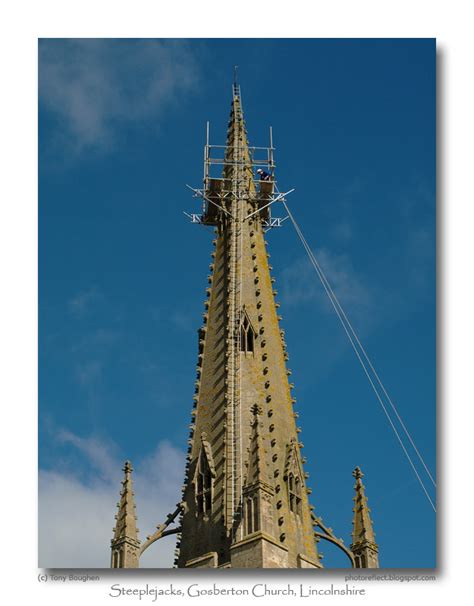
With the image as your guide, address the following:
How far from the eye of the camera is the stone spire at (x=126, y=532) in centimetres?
4384

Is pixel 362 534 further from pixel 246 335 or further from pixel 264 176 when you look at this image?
pixel 264 176

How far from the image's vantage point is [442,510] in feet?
→ 95.0

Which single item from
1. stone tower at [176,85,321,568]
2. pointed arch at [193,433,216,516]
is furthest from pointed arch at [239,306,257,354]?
pointed arch at [193,433,216,516]

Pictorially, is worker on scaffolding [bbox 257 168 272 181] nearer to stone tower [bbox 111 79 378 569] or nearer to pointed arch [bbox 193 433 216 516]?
stone tower [bbox 111 79 378 569]

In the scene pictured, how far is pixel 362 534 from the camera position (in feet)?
156

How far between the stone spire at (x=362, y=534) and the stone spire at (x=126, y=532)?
8497 mm

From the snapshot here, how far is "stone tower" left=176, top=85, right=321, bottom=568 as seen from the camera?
41.3 meters

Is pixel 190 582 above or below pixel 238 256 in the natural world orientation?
below

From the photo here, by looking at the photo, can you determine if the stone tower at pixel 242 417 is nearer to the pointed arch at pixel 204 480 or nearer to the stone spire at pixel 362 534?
the pointed arch at pixel 204 480

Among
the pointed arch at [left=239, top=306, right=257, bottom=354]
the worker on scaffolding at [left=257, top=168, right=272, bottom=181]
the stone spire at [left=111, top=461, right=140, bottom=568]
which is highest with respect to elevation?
the worker on scaffolding at [left=257, top=168, right=272, bottom=181]

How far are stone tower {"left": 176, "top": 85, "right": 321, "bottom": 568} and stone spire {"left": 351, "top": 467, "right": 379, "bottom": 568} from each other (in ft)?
7.92
